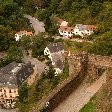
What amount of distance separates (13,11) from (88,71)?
46.3 meters

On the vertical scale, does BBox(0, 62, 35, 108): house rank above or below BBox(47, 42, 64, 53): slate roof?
below

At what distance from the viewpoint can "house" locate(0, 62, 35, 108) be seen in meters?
40.7

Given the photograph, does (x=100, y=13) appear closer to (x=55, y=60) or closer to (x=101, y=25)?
(x=101, y=25)

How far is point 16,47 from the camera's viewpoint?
51375mm

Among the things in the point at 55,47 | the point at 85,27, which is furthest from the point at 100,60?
the point at 85,27

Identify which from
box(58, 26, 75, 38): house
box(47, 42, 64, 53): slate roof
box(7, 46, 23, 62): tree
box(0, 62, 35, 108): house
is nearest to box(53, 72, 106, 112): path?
box(0, 62, 35, 108): house

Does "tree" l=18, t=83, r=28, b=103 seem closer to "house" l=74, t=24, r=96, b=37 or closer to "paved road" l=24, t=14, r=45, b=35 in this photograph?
"house" l=74, t=24, r=96, b=37

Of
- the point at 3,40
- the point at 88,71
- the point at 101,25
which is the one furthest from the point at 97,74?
the point at 3,40

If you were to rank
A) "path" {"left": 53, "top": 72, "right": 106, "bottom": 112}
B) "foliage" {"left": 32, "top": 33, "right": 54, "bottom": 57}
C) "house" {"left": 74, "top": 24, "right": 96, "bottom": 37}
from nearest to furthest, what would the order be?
"path" {"left": 53, "top": 72, "right": 106, "bottom": 112}
"foliage" {"left": 32, "top": 33, "right": 54, "bottom": 57}
"house" {"left": 74, "top": 24, "right": 96, "bottom": 37}

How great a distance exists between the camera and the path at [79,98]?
13.0 m

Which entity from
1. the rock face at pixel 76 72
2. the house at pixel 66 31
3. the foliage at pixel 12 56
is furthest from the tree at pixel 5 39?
the rock face at pixel 76 72

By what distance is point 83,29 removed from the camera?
173ft

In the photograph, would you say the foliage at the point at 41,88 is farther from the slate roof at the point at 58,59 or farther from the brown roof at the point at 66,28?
the brown roof at the point at 66,28

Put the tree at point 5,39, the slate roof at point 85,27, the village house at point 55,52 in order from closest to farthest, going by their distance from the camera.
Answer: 1. the village house at point 55,52
2. the slate roof at point 85,27
3. the tree at point 5,39
